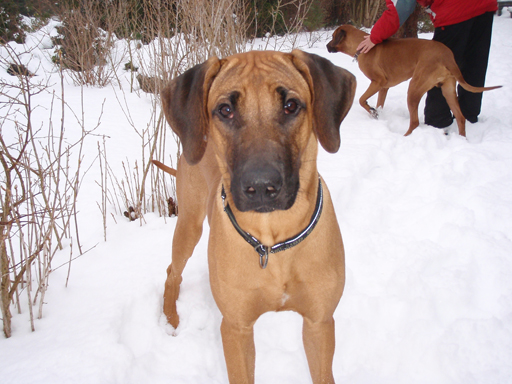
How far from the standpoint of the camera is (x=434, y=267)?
9.39ft

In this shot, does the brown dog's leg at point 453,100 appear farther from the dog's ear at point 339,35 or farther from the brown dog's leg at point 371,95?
the dog's ear at point 339,35

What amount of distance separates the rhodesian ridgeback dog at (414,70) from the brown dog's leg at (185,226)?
12.9ft

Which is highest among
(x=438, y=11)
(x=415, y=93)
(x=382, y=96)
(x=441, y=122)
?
(x=438, y=11)

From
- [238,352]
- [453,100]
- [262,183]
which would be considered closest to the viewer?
[262,183]

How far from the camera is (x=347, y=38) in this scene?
6836 mm

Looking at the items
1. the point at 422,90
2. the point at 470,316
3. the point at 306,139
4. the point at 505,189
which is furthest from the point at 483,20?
the point at 306,139

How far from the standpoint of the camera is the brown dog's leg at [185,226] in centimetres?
259

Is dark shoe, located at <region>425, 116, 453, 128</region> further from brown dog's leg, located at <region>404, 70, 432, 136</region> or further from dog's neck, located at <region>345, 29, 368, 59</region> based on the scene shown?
dog's neck, located at <region>345, 29, 368, 59</region>

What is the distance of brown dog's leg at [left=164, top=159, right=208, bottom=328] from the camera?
259cm

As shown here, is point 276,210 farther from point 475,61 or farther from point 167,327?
point 475,61

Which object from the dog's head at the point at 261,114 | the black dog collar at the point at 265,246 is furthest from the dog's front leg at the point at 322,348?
the dog's head at the point at 261,114

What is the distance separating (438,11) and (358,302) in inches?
178

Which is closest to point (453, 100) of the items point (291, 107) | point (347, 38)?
point (347, 38)

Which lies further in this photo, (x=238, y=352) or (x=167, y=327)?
(x=167, y=327)
